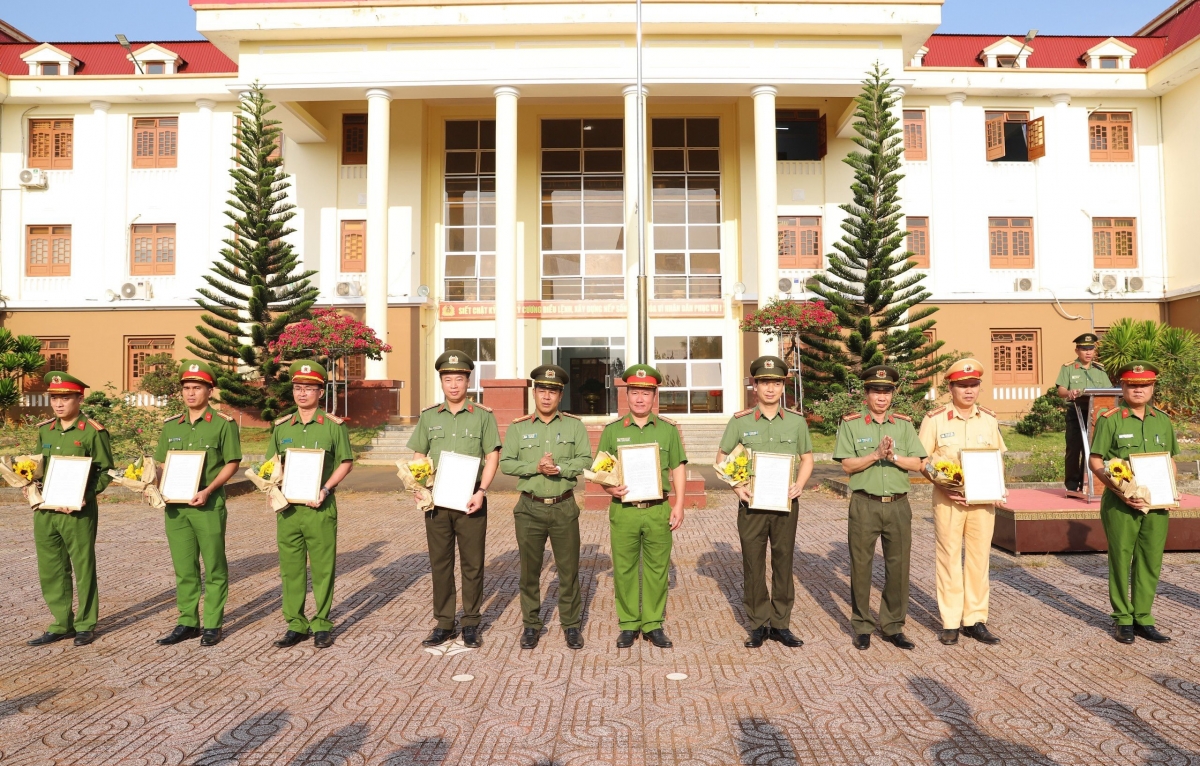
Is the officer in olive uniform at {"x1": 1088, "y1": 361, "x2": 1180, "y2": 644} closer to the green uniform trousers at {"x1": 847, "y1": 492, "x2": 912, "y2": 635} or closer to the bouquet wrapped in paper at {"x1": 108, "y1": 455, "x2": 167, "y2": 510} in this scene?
the green uniform trousers at {"x1": 847, "y1": 492, "x2": 912, "y2": 635}

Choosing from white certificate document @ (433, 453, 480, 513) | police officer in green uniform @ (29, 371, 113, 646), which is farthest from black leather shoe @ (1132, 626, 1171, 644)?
police officer in green uniform @ (29, 371, 113, 646)

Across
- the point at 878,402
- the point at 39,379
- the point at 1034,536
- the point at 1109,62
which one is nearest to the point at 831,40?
the point at 1109,62

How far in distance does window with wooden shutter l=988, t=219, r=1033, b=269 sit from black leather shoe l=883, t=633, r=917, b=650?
21.0 metres

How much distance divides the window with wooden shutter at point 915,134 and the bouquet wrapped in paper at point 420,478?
852 inches

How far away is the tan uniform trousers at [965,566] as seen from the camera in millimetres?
4863

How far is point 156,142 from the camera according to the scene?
23.1 m

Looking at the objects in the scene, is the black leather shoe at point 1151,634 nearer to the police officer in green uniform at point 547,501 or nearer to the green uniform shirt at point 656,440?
the green uniform shirt at point 656,440

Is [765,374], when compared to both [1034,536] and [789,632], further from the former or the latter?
[1034,536]

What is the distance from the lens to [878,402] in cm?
488

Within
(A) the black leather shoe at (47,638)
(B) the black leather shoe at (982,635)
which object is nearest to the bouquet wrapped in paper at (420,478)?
(A) the black leather shoe at (47,638)

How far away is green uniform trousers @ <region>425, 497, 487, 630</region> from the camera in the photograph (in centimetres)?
496

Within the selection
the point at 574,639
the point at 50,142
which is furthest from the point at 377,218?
the point at 574,639

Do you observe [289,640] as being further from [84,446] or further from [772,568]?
[772,568]

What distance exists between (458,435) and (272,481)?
3.77ft
